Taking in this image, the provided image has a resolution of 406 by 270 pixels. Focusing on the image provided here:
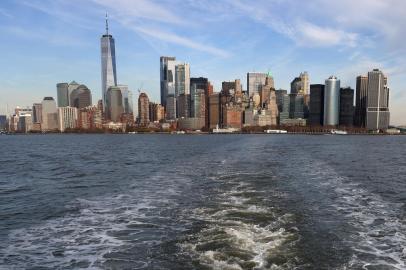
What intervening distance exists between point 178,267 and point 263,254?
3.29 m

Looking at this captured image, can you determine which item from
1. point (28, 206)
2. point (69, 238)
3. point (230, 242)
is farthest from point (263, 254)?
point (28, 206)

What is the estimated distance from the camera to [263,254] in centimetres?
1361

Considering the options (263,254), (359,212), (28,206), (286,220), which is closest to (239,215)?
(286,220)

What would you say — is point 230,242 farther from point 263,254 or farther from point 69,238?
point 69,238

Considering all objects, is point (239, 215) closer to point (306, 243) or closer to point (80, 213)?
point (306, 243)

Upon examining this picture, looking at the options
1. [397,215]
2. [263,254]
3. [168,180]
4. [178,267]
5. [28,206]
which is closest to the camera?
[178,267]

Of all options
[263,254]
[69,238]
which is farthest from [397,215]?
[69,238]

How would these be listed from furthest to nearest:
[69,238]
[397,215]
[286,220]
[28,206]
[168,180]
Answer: [168,180], [28,206], [397,215], [286,220], [69,238]

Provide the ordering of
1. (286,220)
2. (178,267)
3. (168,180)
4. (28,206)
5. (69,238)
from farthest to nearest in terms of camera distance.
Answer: (168,180), (28,206), (286,220), (69,238), (178,267)

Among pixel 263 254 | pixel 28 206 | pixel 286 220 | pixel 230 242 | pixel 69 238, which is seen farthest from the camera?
pixel 28 206

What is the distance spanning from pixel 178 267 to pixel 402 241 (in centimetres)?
986

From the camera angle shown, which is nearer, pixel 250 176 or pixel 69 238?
pixel 69 238

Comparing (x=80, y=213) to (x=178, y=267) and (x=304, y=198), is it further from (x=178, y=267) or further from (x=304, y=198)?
(x=304, y=198)

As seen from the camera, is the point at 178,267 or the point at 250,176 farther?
the point at 250,176
